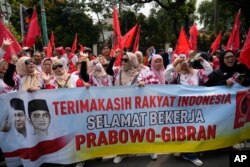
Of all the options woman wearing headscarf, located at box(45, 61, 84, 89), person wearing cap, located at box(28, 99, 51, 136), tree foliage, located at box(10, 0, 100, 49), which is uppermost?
tree foliage, located at box(10, 0, 100, 49)

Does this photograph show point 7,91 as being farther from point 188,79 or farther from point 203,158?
point 203,158

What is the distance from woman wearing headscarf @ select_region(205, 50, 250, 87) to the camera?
5.77 metres

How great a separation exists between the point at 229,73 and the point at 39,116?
2790mm

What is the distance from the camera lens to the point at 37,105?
5250 mm

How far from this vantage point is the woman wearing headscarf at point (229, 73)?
5766 mm

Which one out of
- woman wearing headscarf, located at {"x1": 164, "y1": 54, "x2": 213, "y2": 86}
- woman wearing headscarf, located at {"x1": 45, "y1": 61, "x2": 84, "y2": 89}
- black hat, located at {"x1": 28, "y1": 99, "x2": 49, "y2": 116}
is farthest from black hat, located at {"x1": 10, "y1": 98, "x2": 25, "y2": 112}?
woman wearing headscarf, located at {"x1": 164, "y1": 54, "x2": 213, "y2": 86}

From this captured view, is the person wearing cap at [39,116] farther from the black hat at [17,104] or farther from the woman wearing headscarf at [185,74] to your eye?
the woman wearing headscarf at [185,74]

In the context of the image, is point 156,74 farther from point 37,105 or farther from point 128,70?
point 37,105

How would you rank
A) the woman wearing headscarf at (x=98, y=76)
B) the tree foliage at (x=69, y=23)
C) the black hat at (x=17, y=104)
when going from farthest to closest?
the tree foliage at (x=69, y=23), the woman wearing headscarf at (x=98, y=76), the black hat at (x=17, y=104)

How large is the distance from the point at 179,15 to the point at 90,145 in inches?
927

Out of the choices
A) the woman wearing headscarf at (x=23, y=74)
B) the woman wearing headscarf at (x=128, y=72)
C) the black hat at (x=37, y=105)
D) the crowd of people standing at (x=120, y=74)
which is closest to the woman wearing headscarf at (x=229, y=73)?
the crowd of people standing at (x=120, y=74)

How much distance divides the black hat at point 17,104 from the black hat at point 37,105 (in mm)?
103

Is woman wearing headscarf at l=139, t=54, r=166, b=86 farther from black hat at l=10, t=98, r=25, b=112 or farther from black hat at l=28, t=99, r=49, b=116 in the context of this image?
black hat at l=10, t=98, r=25, b=112

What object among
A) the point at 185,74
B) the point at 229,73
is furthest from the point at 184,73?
the point at 229,73
